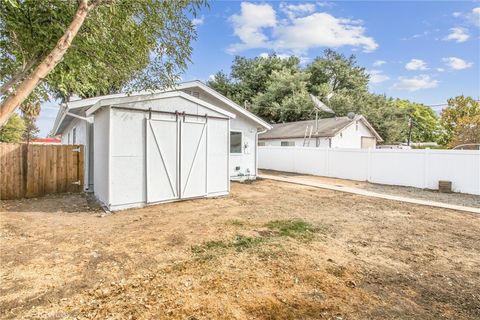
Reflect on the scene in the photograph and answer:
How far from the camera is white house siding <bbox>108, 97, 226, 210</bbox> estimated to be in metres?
6.96

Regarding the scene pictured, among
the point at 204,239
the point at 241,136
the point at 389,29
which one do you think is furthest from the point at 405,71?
the point at 204,239

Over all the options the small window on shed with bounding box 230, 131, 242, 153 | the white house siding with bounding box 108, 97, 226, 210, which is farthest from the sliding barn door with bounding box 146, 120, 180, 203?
the small window on shed with bounding box 230, 131, 242, 153

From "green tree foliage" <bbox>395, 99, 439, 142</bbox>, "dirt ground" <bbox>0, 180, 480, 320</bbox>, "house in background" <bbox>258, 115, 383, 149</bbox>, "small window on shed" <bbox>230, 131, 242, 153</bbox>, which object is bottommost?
"dirt ground" <bbox>0, 180, 480, 320</bbox>

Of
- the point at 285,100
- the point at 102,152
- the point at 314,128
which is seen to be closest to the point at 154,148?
the point at 102,152

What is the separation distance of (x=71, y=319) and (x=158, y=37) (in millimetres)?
4715

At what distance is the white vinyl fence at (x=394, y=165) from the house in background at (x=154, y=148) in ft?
25.3

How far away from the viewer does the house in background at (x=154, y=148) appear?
7039 mm

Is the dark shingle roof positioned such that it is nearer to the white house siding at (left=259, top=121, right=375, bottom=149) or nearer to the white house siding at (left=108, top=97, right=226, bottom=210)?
the white house siding at (left=259, top=121, right=375, bottom=149)

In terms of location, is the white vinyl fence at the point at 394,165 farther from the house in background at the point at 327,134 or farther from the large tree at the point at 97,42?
the large tree at the point at 97,42

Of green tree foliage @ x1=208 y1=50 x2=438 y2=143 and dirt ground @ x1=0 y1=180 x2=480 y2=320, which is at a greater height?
green tree foliage @ x1=208 y1=50 x2=438 y2=143

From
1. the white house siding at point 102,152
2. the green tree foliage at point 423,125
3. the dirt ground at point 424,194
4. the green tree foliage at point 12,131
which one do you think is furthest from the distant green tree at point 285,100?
the green tree foliage at point 423,125

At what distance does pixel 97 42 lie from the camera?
4.63 meters

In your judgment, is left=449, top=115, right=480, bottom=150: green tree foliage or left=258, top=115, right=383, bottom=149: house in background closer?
left=258, top=115, right=383, bottom=149: house in background

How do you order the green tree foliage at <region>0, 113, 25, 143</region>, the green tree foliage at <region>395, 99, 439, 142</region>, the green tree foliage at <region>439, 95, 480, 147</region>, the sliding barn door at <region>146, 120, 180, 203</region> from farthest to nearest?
the green tree foliage at <region>395, 99, 439, 142</region>, the green tree foliage at <region>439, 95, 480, 147</region>, the green tree foliage at <region>0, 113, 25, 143</region>, the sliding barn door at <region>146, 120, 180, 203</region>
